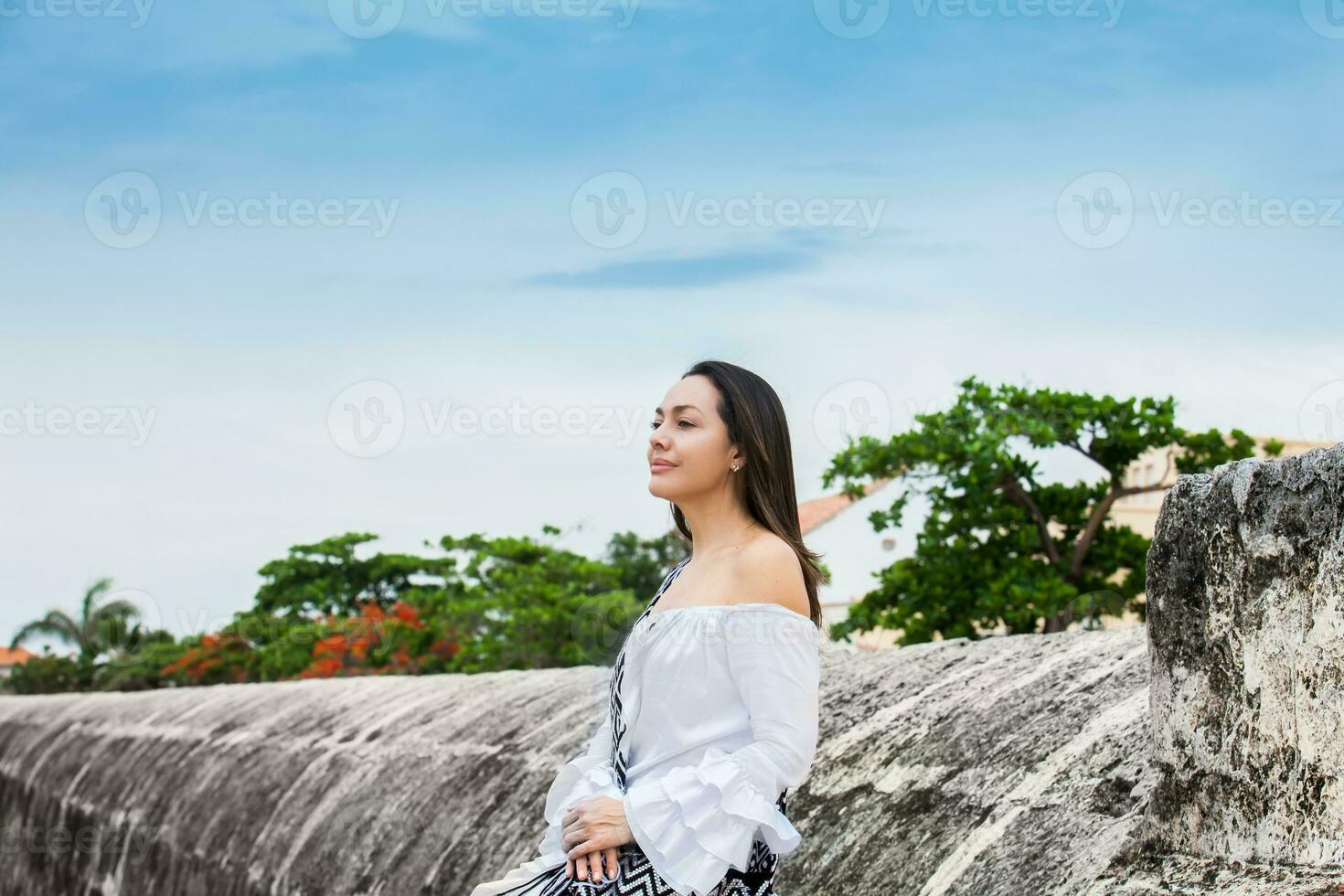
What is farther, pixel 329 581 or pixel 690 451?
pixel 329 581

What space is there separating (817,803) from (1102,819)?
2.70 feet

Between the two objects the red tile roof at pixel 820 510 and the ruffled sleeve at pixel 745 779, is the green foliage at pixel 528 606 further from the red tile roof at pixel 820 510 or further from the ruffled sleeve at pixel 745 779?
the ruffled sleeve at pixel 745 779

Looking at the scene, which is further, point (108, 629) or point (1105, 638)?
point (108, 629)

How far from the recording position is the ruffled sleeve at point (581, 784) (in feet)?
7.38

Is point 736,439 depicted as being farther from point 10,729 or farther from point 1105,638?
point 10,729

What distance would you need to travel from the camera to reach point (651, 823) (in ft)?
6.88

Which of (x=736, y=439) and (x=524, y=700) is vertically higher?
(x=736, y=439)

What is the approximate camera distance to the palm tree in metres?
39.7

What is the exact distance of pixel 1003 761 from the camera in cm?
245

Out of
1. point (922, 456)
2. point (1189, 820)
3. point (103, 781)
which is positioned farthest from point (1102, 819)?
point (922, 456)

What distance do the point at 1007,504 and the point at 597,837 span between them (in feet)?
36.1

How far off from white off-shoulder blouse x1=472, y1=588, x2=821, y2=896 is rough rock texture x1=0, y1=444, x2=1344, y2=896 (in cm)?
42

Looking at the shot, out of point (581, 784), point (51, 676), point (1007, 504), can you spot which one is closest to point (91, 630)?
point (51, 676)

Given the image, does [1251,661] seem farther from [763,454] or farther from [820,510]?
[820,510]
